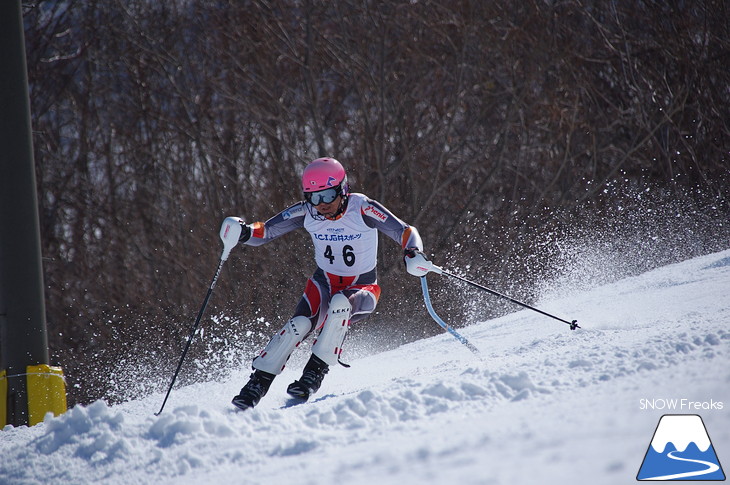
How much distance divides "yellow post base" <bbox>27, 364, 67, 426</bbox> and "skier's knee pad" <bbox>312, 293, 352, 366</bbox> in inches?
65.0

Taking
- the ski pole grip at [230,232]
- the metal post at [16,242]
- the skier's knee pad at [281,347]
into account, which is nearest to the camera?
the metal post at [16,242]

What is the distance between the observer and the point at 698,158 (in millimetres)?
14812

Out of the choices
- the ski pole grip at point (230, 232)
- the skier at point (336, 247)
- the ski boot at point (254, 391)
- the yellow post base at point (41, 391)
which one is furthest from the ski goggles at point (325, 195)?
the yellow post base at point (41, 391)

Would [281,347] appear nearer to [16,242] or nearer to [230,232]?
[230,232]

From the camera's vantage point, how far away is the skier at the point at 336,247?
4.67 metres

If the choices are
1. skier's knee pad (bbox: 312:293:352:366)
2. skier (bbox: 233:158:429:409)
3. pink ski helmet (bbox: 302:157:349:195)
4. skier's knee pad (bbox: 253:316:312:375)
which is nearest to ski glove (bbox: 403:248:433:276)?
skier (bbox: 233:158:429:409)

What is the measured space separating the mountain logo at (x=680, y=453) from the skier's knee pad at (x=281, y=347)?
2516 mm

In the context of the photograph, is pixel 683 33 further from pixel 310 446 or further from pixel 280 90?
pixel 310 446

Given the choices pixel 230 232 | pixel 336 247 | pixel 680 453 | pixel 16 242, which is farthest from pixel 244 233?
pixel 680 453

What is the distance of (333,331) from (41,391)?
1874 millimetres

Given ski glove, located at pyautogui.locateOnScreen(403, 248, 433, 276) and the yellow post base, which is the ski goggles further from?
the yellow post base

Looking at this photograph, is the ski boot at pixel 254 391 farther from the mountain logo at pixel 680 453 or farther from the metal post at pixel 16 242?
the mountain logo at pixel 680 453

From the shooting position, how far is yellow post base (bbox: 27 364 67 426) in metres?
4.33

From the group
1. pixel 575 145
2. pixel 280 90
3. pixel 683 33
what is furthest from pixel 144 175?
pixel 683 33
